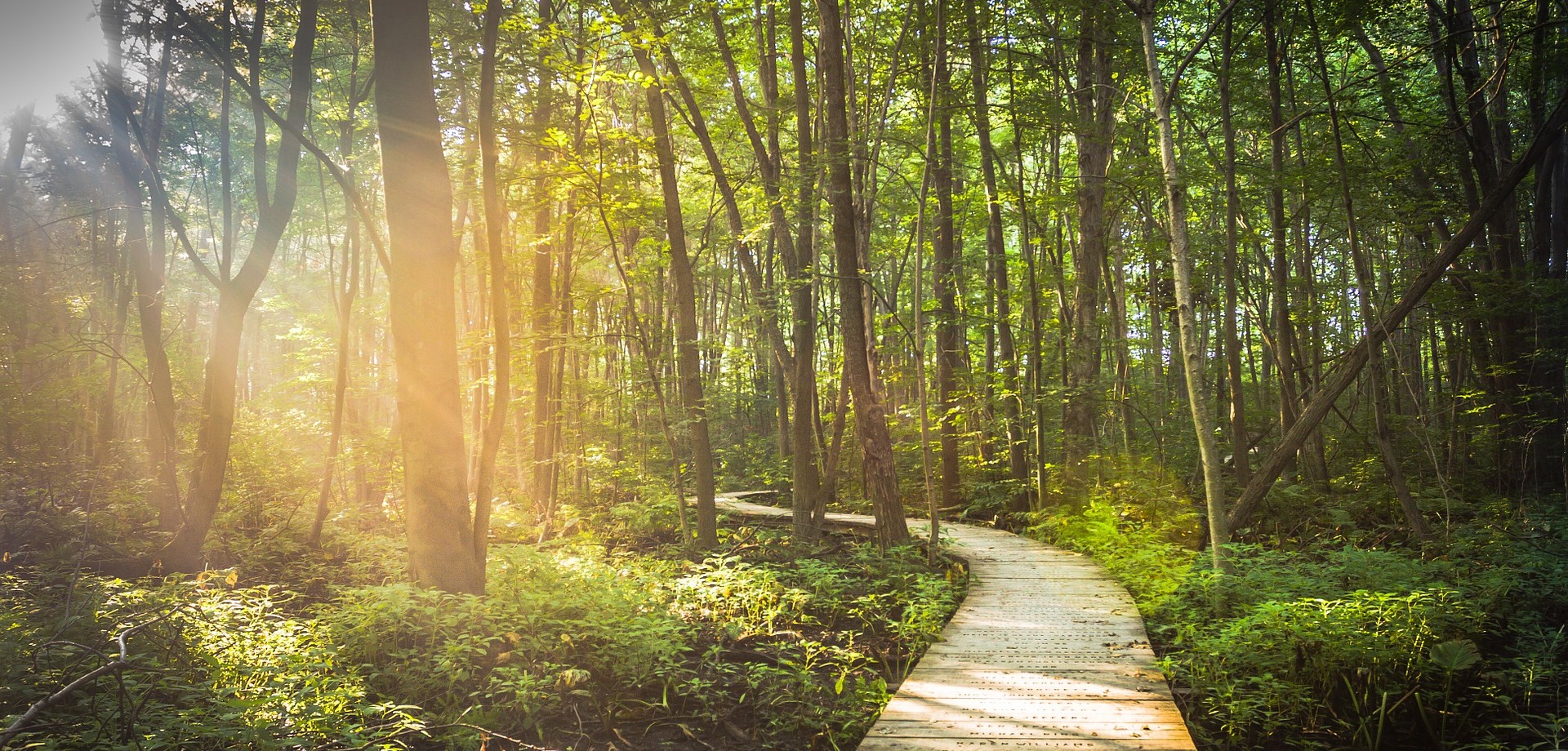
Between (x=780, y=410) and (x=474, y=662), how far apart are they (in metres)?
15.9

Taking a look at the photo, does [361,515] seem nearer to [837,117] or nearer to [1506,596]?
[837,117]

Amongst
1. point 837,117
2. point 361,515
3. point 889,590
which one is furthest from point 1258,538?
point 361,515

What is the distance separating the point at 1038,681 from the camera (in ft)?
16.7

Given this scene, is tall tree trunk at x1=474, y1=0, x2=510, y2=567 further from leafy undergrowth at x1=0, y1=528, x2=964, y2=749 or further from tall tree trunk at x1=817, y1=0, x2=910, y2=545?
tall tree trunk at x1=817, y1=0, x2=910, y2=545

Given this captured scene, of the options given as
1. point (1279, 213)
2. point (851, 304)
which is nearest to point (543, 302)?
point (851, 304)

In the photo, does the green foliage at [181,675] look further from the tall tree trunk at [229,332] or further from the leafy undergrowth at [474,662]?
the tall tree trunk at [229,332]

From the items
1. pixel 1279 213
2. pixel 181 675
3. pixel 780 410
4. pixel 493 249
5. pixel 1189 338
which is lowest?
pixel 181 675

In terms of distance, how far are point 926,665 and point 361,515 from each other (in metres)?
12.4

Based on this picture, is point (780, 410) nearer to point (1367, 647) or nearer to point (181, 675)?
point (1367, 647)

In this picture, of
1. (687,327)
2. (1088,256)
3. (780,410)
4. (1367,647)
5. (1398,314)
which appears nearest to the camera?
(1367,647)

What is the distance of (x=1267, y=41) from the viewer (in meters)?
10.9

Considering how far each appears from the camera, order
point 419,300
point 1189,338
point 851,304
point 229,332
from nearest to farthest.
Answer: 1. point 419,300
2. point 1189,338
3. point 851,304
4. point 229,332

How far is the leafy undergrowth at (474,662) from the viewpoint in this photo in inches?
149

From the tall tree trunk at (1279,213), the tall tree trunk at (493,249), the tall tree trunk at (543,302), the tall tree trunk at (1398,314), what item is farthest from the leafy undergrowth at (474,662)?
the tall tree trunk at (1279,213)
